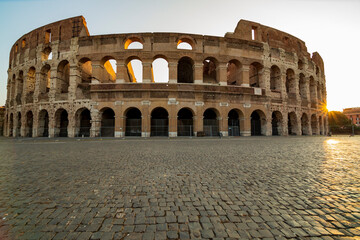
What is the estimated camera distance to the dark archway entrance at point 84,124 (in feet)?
57.7

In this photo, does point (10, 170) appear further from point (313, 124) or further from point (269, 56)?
point (313, 124)

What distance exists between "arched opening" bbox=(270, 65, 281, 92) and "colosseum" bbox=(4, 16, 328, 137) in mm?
130

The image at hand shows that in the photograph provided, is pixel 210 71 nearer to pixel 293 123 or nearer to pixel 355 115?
pixel 293 123

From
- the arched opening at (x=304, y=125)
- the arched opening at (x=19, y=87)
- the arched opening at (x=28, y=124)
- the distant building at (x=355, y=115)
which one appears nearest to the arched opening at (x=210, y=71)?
the arched opening at (x=304, y=125)

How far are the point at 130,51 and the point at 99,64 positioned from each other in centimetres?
386

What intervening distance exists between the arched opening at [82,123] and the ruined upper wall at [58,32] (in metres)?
9.17

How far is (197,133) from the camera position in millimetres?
16469

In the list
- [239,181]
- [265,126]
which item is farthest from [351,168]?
[265,126]

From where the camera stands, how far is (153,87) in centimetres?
1641

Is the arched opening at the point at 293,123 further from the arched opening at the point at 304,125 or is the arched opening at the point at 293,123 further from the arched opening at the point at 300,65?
the arched opening at the point at 300,65

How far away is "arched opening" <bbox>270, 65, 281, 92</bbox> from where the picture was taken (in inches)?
773

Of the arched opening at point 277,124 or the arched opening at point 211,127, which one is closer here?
the arched opening at point 211,127

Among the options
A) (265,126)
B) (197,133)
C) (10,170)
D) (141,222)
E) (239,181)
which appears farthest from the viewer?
(265,126)

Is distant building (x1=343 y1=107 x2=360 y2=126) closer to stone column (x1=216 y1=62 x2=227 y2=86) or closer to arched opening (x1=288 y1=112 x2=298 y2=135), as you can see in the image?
arched opening (x1=288 y1=112 x2=298 y2=135)
